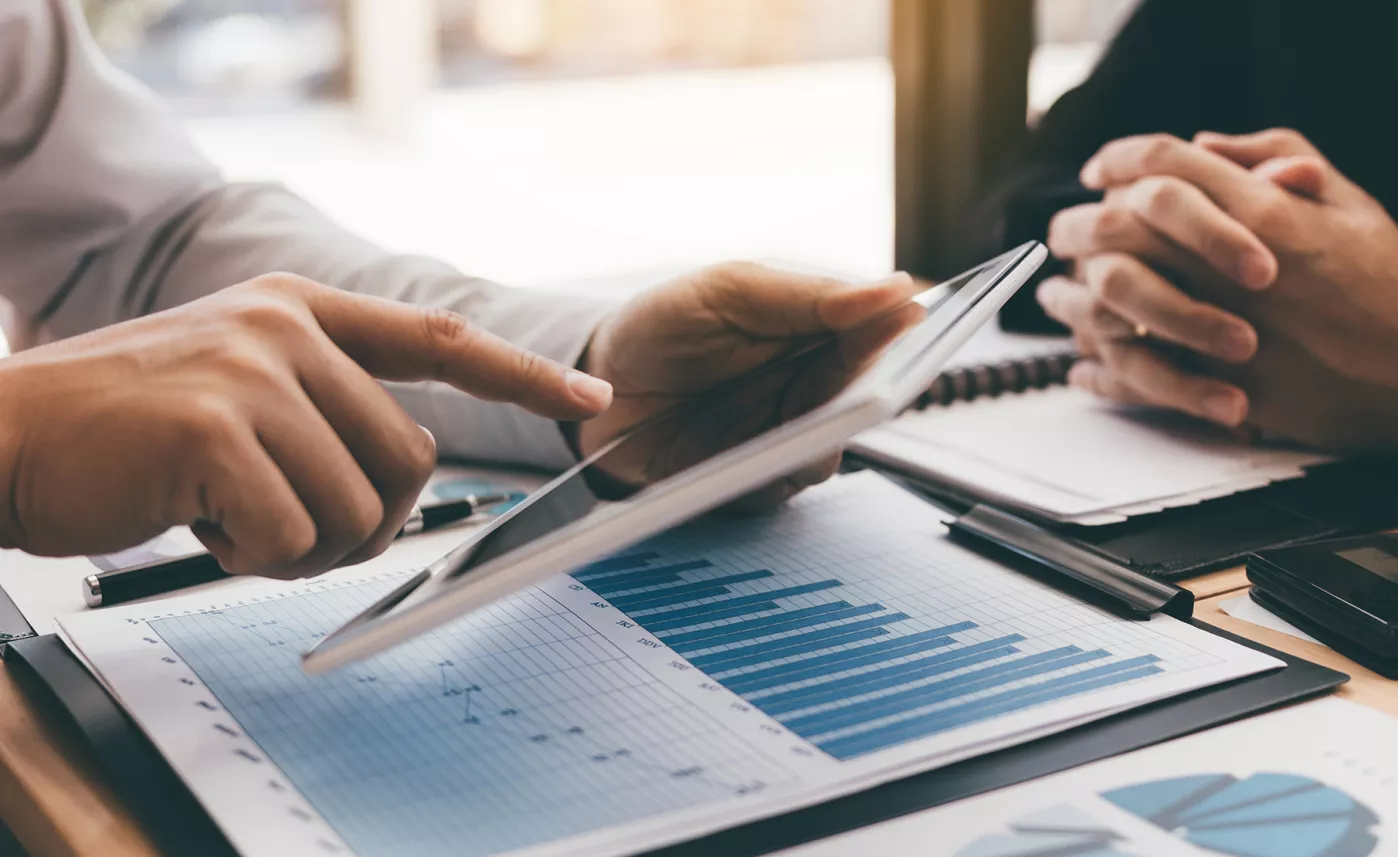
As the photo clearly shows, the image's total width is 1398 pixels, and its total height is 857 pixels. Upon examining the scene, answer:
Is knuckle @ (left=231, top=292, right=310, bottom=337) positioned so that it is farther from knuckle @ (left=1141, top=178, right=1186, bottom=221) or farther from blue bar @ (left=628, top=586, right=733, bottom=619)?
knuckle @ (left=1141, top=178, right=1186, bottom=221)

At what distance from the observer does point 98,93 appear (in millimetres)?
1019

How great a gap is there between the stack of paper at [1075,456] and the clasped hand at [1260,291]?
0.03 metres

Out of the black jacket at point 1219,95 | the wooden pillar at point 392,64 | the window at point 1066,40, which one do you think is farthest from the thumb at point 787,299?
the wooden pillar at point 392,64

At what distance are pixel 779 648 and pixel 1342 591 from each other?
0.86 ft

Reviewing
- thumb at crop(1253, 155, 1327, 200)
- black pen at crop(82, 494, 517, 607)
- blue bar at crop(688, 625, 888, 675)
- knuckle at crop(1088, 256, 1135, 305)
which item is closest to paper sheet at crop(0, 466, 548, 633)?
black pen at crop(82, 494, 517, 607)

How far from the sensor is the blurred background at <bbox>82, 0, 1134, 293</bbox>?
4578mm

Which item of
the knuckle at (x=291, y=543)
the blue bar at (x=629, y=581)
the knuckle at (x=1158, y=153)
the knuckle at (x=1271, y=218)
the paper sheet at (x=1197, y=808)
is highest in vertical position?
the knuckle at (x=1158, y=153)

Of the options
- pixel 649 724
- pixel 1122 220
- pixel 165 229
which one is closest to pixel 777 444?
pixel 649 724

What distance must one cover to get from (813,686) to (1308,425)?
49 centimetres

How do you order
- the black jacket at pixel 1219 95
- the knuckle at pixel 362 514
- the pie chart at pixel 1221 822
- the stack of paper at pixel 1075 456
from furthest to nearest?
1. the black jacket at pixel 1219 95
2. the stack of paper at pixel 1075 456
3. the knuckle at pixel 362 514
4. the pie chart at pixel 1221 822

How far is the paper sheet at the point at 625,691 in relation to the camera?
1.42ft

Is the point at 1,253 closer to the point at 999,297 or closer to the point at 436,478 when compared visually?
the point at 436,478

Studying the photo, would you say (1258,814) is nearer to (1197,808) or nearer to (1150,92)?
(1197,808)

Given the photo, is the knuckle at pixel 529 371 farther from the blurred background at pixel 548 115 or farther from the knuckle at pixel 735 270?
the blurred background at pixel 548 115
